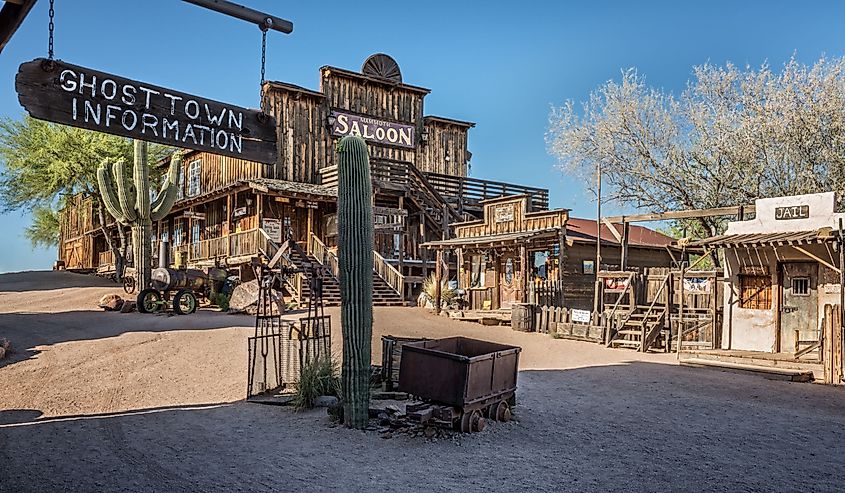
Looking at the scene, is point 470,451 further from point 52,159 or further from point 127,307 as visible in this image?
point 52,159

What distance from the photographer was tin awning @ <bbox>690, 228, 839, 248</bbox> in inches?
546

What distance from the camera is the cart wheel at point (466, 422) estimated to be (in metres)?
8.20

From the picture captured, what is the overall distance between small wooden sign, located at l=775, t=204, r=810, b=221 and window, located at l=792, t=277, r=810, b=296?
1.52 meters

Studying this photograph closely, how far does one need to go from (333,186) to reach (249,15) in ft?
76.5

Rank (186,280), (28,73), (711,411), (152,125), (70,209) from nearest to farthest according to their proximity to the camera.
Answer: (28,73), (152,125), (711,411), (186,280), (70,209)

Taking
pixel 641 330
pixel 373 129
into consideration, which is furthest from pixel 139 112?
pixel 373 129

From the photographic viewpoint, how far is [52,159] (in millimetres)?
Result: 31141

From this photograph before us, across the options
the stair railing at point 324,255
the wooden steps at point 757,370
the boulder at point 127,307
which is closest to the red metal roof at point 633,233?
the stair railing at point 324,255

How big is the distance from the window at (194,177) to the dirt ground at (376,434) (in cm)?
1909

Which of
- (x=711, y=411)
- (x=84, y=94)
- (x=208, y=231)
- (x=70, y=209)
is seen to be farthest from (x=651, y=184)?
(x=70, y=209)

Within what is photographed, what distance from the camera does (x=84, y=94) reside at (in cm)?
484

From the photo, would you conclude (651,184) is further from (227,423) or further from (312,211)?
(227,423)

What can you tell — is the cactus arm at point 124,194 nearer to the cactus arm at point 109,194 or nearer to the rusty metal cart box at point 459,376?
the cactus arm at point 109,194

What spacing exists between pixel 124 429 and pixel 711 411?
8.43 metres
